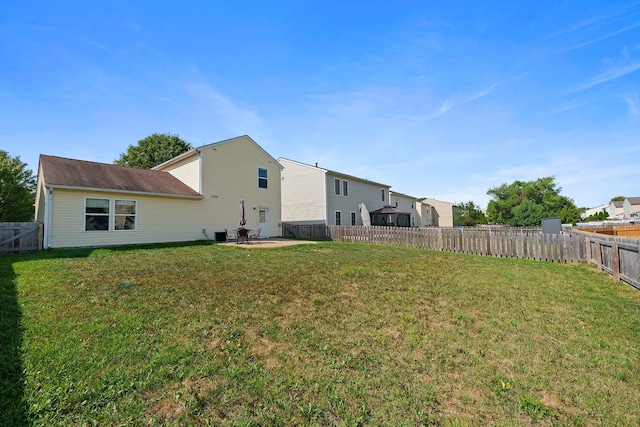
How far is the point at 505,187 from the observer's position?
43.0m

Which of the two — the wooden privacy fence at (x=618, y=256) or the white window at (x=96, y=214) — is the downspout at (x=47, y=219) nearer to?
the white window at (x=96, y=214)

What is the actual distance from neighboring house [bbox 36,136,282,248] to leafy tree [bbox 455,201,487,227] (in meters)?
36.8

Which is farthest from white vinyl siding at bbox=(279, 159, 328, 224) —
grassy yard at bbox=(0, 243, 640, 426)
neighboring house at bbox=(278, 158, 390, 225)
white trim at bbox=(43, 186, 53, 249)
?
grassy yard at bbox=(0, 243, 640, 426)

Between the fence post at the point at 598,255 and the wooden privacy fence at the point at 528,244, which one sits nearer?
the wooden privacy fence at the point at 528,244

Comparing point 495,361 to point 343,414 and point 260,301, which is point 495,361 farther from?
point 260,301

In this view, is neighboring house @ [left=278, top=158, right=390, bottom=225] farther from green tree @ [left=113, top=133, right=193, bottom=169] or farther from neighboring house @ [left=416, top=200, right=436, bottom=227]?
green tree @ [left=113, top=133, right=193, bottom=169]

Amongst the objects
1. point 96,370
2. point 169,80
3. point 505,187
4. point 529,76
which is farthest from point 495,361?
point 505,187

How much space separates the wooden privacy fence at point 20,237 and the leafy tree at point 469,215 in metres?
46.7

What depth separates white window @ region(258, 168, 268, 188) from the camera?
18.8 meters

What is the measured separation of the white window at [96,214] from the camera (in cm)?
1210

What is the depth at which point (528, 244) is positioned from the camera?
1074 cm

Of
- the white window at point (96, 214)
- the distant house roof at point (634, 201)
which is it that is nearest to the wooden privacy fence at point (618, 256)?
the white window at point (96, 214)

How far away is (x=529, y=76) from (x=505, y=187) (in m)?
37.8

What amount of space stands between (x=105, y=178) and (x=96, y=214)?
6.89 ft
